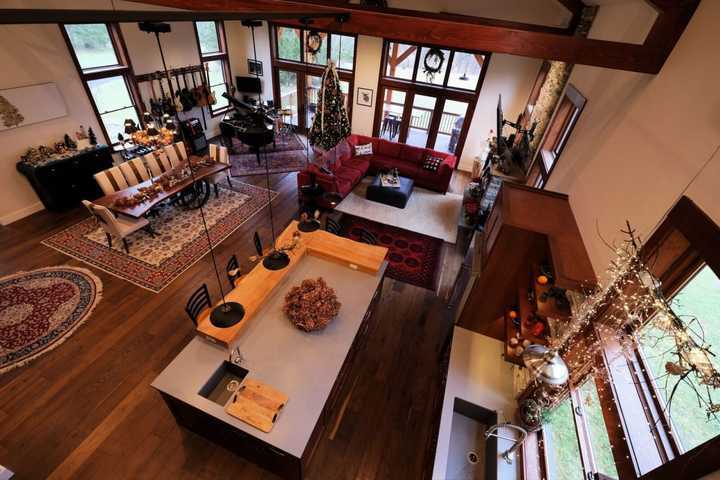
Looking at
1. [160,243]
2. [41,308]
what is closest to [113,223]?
[160,243]

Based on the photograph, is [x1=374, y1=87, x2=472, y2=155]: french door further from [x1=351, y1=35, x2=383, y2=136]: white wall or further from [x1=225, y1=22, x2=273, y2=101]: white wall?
[x1=225, y1=22, x2=273, y2=101]: white wall

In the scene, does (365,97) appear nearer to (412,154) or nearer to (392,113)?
(392,113)

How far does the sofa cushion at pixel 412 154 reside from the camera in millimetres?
8648

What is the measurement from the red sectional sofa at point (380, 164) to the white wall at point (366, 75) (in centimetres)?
115

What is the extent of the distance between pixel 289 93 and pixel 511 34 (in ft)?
29.7

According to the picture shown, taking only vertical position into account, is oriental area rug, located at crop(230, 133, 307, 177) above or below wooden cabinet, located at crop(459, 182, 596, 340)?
below

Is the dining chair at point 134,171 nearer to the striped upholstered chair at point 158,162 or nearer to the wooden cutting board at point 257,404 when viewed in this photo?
the striped upholstered chair at point 158,162

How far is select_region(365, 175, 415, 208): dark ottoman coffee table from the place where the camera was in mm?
7516

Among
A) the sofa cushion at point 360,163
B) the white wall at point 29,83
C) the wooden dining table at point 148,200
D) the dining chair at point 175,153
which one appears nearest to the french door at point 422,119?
the sofa cushion at point 360,163

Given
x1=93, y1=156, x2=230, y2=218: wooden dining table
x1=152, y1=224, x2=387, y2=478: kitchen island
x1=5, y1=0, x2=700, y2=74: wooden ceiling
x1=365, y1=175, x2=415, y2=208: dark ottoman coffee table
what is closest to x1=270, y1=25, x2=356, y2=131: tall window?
x1=365, y1=175, x2=415, y2=208: dark ottoman coffee table

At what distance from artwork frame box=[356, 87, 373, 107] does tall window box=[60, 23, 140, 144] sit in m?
5.58

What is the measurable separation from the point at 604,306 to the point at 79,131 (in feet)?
29.2

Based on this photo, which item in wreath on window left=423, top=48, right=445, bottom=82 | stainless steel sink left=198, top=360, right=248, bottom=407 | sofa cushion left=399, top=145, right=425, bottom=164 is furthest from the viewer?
sofa cushion left=399, top=145, right=425, bottom=164

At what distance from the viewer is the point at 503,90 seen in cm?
823
